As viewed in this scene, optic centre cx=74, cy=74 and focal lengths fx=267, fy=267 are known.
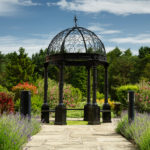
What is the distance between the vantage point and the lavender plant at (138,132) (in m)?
5.71

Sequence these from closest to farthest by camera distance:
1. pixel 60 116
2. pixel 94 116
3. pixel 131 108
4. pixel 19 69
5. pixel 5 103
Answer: pixel 131 108
pixel 60 116
pixel 94 116
pixel 5 103
pixel 19 69

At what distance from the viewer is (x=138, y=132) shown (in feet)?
22.6

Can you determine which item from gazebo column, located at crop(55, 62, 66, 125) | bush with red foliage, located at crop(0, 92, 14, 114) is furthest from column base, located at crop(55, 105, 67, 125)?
bush with red foliage, located at crop(0, 92, 14, 114)

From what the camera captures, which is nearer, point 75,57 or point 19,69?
point 75,57

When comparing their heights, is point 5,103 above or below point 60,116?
above

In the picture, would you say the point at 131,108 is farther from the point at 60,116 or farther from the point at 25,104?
the point at 60,116

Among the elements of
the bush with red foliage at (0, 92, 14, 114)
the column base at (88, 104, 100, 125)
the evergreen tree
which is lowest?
the column base at (88, 104, 100, 125)

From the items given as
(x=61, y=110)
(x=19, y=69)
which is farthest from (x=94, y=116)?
(x=19, y=69)

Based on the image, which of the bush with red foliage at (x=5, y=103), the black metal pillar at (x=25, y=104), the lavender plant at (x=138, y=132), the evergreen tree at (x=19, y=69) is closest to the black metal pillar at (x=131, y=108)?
the lavender plant at (x=138, y=132)

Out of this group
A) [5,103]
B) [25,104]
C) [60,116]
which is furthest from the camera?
[5,103]

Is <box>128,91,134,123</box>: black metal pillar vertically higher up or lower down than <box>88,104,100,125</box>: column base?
higher up

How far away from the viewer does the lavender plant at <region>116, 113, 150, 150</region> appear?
571 cm

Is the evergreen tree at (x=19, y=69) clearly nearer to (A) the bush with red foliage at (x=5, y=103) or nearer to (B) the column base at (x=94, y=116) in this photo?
(A) the bush with red foliage at (x=5, y=103)

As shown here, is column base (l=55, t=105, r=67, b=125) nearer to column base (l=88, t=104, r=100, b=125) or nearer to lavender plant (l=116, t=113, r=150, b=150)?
column base (l=88, t=104, r=100, b=125)
